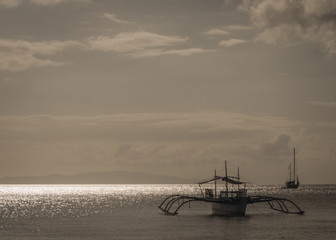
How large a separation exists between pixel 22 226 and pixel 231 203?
35719 mm

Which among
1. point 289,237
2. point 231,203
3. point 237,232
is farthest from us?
point 231,203

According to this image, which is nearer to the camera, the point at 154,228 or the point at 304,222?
the point at 154,228

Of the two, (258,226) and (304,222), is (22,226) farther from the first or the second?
(304,222)

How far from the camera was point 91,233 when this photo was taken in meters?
84.0

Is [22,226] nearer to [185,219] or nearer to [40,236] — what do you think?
[40,236]

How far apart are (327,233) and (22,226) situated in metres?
47.7

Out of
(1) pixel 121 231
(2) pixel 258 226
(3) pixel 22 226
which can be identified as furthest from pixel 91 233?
(2) pixel 258 226

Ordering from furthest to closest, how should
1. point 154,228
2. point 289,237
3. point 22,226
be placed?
point 22,226, point 154,228, point 289,237

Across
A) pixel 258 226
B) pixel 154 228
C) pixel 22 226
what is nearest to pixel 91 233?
pixel 154 228

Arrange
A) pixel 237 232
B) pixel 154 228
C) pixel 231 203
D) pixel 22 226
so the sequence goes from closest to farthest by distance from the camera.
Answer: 1. pixel 237 232
2. pixel 154 228
3. pixel 22 226
4. pixel 231 203

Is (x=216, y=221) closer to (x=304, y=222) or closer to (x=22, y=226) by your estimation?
(x=304, y=222)

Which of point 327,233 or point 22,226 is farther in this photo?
point 22,226

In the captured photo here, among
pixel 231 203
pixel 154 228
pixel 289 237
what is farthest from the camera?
pixel 231 203

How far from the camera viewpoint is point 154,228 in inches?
3514
